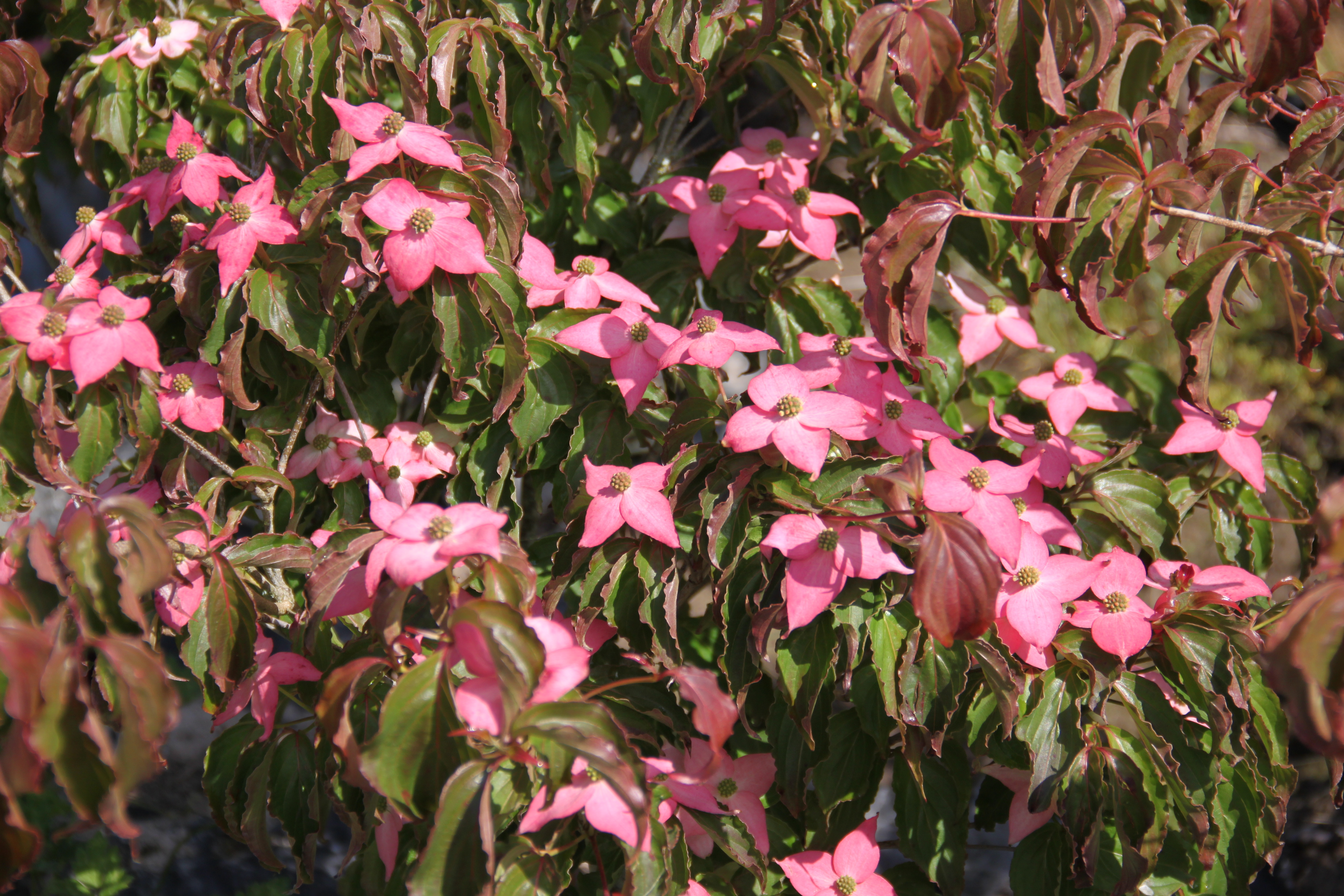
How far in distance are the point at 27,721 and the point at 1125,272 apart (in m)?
1.22

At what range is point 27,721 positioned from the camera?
Answer: 28.9 inches

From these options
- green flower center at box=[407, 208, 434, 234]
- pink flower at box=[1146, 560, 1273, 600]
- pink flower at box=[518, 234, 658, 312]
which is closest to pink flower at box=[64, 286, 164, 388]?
green flower center at box=[407, 208, 434, 234]

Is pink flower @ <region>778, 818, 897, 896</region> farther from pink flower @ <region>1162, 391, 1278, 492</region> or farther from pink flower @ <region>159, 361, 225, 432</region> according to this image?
pink flower @ <region>159, 361, 225, 432</region>

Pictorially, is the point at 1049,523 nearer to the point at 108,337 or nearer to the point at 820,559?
the point at 820,559

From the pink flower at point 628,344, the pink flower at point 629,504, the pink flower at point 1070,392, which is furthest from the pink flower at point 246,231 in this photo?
the pink flower at point 1070,392

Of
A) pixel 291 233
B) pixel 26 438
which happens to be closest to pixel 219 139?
pixel 291 233

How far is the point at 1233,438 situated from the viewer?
1.39 meters

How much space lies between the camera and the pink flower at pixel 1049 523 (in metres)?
1.33

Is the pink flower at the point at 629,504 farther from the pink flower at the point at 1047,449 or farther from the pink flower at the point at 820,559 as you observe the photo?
the pink flower at the point at 1047,449

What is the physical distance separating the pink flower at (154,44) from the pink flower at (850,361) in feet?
3.53

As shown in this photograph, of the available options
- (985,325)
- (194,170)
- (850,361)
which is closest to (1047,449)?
(985,325)

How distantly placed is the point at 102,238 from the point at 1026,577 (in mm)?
1352

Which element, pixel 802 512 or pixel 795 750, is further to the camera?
pixel 795 750

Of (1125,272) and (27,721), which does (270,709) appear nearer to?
(27,721)
